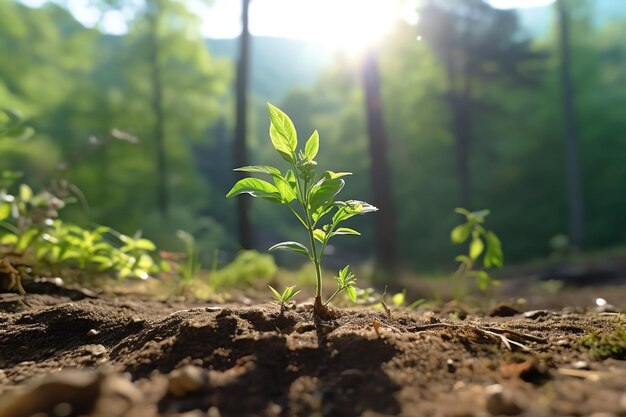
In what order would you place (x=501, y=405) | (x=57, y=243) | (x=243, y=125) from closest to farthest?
(x=501, y=405) → (x=57, y=243) → (x=243, y=125)

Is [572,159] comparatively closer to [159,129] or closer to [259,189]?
[159,129]

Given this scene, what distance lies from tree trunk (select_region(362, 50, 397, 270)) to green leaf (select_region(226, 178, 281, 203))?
23.1ft

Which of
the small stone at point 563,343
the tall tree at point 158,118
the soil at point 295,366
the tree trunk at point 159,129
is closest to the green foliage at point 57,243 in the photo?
the soil at point 295,366

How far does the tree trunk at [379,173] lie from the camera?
8.70 metres

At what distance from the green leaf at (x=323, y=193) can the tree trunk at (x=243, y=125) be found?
646 centimetres

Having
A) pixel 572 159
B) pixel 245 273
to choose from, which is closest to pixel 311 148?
pixel 245 273

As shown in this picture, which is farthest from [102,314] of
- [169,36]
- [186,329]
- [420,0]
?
[420,0]

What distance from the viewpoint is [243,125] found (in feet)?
30.0

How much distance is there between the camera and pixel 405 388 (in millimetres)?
1185

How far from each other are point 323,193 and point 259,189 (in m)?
0.21

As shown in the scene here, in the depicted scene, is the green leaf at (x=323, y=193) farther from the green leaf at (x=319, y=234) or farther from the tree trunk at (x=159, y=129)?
the tree trunk at (x=159, y=129)

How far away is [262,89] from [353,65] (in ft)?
114

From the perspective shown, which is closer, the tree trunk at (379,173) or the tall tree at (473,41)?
the tree trunk at (379,173)

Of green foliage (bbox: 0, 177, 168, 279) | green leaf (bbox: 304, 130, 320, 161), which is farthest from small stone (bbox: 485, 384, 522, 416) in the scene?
green foliage (bbox: 0, 177, 168, 279)
